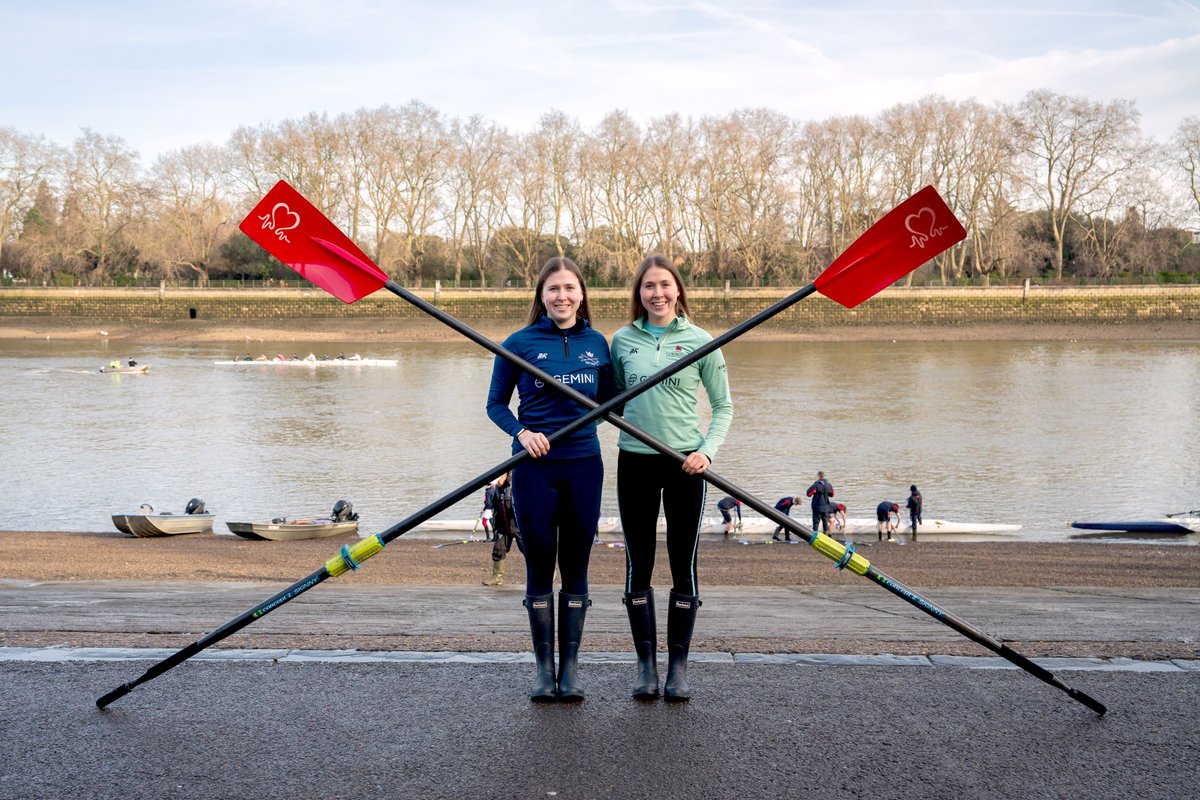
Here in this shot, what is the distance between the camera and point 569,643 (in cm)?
424

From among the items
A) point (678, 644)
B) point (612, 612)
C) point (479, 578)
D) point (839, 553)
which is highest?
point (839, 553)

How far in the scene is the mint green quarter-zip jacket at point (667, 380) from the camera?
4246 mm

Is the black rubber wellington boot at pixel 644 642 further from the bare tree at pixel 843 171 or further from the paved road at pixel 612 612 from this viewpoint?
the bare tree at pixel 843 171

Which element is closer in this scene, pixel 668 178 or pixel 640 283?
pixel 640 283

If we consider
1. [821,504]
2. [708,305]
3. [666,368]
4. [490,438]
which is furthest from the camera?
[708,305]

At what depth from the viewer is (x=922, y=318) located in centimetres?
6581

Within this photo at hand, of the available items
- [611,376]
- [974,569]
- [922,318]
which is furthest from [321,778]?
[922,318]

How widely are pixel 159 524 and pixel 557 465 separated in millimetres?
13619

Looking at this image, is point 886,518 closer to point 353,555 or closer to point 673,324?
point 673,324

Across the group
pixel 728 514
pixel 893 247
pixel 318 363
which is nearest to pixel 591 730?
pixel 893 247

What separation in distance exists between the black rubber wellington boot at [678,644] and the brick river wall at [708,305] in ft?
190

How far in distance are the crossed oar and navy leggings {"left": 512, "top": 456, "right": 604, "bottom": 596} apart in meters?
0.14

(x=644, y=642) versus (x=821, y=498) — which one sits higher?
(x=644, y=642)

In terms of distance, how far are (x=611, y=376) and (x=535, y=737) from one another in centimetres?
142
